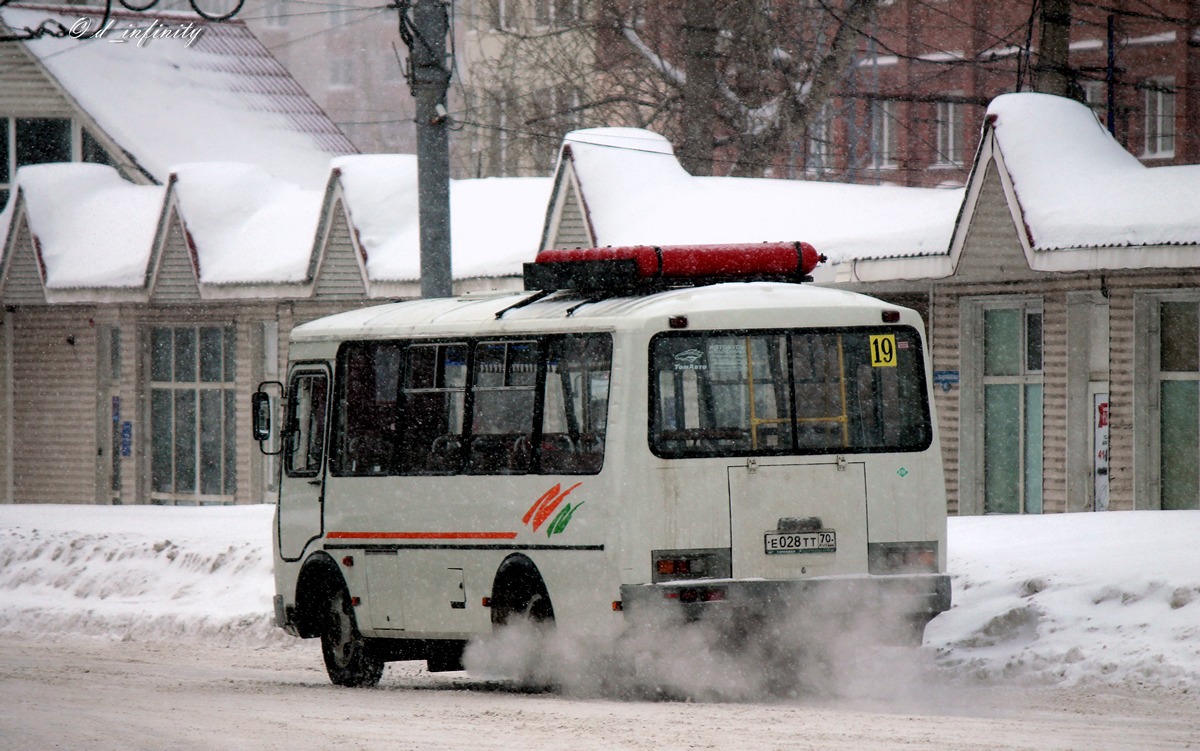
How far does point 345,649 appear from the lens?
1501 centimetres

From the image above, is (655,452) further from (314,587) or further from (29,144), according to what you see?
(29,144)

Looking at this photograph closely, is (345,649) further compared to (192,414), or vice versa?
(192,414)

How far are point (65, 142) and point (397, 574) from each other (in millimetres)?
26249

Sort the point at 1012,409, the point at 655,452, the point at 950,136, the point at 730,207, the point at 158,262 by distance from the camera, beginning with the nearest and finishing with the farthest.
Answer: the point at 655,452 → the point at 1012,409 → the point at 730,207 → the point at 158,262 → the point at 950,136

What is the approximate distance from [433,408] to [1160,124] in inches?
1621

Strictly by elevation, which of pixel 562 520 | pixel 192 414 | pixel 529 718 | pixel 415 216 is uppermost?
pixel 415 216

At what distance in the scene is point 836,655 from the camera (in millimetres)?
12531

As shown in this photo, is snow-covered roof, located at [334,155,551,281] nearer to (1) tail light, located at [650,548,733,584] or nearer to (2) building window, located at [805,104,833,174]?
(1) tail light, located at [650,548,733,584]

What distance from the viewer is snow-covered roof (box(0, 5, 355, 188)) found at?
38125 millimetres

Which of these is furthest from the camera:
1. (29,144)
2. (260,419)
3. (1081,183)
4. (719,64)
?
(719,64)

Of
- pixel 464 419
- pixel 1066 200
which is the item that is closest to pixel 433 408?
pixel 464 419

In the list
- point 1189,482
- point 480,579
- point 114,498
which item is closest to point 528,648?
point 480,579

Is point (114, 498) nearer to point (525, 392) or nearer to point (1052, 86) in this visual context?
point (1052, 86)

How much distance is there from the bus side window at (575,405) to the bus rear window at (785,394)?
40 centimetres
